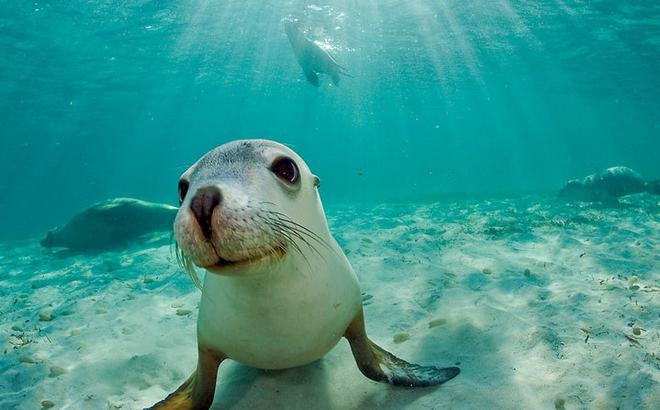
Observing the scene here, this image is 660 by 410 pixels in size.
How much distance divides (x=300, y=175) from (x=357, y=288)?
2.95 feet

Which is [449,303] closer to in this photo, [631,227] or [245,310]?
[245,310]

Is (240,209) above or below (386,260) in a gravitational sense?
above

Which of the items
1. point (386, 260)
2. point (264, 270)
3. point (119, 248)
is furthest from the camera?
point (119, 248)

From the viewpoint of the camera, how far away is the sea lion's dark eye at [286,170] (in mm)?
1884

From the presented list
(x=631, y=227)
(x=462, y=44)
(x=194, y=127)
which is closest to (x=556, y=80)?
(x=462, y=44)

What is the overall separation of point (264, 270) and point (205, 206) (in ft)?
1.26

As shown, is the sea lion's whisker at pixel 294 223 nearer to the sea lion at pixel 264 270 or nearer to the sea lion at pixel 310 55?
the sea lion at pixel 264 270

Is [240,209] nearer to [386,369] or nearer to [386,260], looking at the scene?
[386,369]

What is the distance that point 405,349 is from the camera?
3.15 meters

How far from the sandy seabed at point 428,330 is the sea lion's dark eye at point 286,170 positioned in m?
1.36

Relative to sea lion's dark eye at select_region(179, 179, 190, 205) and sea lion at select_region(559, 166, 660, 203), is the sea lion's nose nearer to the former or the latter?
sea lion's dark eye at select_region(179, 179, 190, 205)

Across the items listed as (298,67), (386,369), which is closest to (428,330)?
(386,369)

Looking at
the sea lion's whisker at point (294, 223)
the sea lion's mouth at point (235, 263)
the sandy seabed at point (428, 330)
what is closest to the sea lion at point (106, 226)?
the sandy seabed at point (428, 330)

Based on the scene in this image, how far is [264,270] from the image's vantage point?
162 cm
